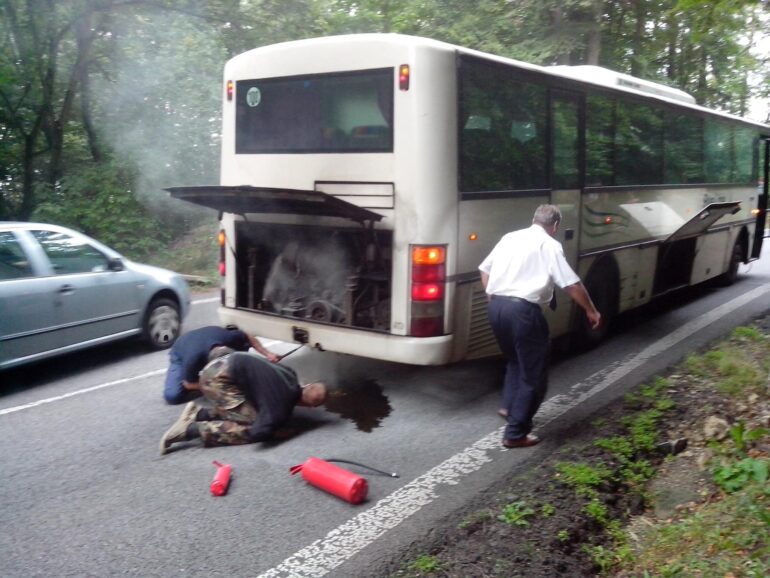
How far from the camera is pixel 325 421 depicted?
6.14 m

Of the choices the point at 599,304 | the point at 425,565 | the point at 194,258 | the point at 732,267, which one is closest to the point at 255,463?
the point at 425,565

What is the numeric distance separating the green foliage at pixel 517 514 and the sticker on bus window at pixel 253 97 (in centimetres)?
440

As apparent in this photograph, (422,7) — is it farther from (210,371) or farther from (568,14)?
(210,371)

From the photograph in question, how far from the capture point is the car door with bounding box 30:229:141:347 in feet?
24.5

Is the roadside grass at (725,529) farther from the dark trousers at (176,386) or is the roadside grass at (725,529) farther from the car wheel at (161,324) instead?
the car wheel at (161,324)

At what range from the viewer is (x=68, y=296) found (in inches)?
294

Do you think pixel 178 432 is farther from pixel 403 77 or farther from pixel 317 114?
pixel 403 77

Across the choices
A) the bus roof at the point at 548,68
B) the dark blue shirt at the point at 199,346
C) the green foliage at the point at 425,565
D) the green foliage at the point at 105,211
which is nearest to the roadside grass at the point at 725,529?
the green foliage at the point at 425,565

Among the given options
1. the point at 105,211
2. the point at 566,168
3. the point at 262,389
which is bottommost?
the point at 262,389

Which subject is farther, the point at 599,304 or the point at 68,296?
the point at 599,304

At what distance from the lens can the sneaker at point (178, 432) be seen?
18.0 ft

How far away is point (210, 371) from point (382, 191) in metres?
1.92

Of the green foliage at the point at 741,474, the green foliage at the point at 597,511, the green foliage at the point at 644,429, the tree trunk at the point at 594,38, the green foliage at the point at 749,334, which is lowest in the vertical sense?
the green foliage at the point at 597,511

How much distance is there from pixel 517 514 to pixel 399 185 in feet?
9.06
